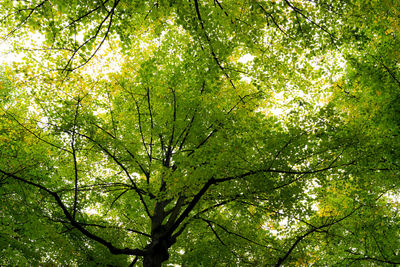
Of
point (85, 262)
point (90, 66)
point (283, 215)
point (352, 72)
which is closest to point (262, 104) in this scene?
point (352, 72)

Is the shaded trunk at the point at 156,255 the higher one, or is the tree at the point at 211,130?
the tree at the point at 211,130

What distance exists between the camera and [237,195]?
4430 mm

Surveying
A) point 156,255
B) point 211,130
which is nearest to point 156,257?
point 156,255

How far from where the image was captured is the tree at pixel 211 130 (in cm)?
383

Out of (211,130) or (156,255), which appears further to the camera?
(211,130)

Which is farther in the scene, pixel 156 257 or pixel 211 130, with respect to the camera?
pixel 211 130

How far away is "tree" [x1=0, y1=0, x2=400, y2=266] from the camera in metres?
3.83

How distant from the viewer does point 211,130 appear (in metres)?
6.54

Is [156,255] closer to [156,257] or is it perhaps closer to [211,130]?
[156,257]

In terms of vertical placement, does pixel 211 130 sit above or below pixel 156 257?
above

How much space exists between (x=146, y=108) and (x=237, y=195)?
317cm

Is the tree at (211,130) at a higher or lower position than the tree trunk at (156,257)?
higher

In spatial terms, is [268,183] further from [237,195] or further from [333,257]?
[333,257]

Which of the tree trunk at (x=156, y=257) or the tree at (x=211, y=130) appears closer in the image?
the tree at (x=211, y=130)
